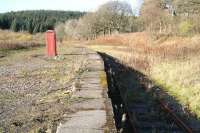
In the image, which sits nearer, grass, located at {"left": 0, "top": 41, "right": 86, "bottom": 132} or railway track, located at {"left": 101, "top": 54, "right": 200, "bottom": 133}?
grass, located at {"left": 0, "top": 41, "right": 86, "bottom": 132}

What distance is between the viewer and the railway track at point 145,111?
9.71 metres

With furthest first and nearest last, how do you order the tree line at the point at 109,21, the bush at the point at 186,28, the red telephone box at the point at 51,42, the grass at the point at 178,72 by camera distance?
the tree line at the point at 109,21
the bush at the point at 186,28
the red telephone box at the point at 51,42
the grass at the point at 178,72

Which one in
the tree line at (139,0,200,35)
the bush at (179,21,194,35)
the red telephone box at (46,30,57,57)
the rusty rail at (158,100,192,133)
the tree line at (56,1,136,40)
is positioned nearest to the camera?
the rusty rail at (158,100,192,133)

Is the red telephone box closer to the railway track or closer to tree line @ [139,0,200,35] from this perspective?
the railway track

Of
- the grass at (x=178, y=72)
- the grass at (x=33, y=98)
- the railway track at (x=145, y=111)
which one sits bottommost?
the railway track at (x=145, y=111)

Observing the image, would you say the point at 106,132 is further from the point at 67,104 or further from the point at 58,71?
the point at 58,71

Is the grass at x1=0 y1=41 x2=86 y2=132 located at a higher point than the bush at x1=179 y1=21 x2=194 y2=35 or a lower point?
lower

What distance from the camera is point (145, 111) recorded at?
38.1ft

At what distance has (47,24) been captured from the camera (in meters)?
127

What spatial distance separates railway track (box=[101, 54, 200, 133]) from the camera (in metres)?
9.71

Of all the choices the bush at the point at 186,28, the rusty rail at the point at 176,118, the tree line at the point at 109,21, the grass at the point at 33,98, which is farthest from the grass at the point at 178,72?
the tree line at the point at 109,21

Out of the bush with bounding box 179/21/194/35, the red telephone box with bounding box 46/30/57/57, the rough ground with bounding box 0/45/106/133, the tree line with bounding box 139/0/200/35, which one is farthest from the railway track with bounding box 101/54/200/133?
the tree line with bounding box 139/0/200/35

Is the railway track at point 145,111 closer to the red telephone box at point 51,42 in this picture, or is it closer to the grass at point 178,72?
the grass at point 178,72

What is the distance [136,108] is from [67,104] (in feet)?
11.4
